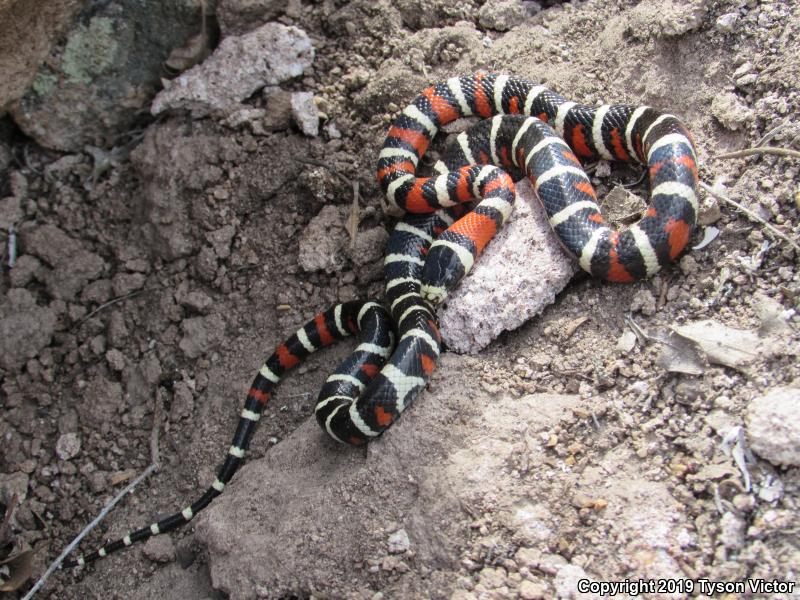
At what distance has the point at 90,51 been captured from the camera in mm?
6137

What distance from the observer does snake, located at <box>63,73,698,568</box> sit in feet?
15.1

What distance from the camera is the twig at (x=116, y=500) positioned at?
5.04m

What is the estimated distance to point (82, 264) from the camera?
19.7 feet

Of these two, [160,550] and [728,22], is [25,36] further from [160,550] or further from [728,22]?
[728,22]

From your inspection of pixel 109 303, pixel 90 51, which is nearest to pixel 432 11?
pixel 90 51

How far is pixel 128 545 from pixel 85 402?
124cm

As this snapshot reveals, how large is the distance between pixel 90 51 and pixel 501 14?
3647 millimetres

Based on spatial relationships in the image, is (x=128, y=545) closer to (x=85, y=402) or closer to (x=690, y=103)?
(x=85, y=402)

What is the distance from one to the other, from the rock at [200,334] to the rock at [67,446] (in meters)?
1.08

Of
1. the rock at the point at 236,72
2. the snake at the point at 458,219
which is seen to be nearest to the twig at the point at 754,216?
the snake at the point at 458,219

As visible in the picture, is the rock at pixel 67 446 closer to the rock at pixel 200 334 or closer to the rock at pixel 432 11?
the rock at pixel 200 334

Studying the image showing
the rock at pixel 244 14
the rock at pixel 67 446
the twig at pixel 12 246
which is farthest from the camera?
the rock at pixel 244 14

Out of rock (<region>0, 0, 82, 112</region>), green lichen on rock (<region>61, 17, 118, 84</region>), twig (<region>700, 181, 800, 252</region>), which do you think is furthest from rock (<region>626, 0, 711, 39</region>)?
rock (<region>0, 0, 82, 112</region>)

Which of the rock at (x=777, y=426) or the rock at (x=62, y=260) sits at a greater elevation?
the rock at (x=62, y=260)
